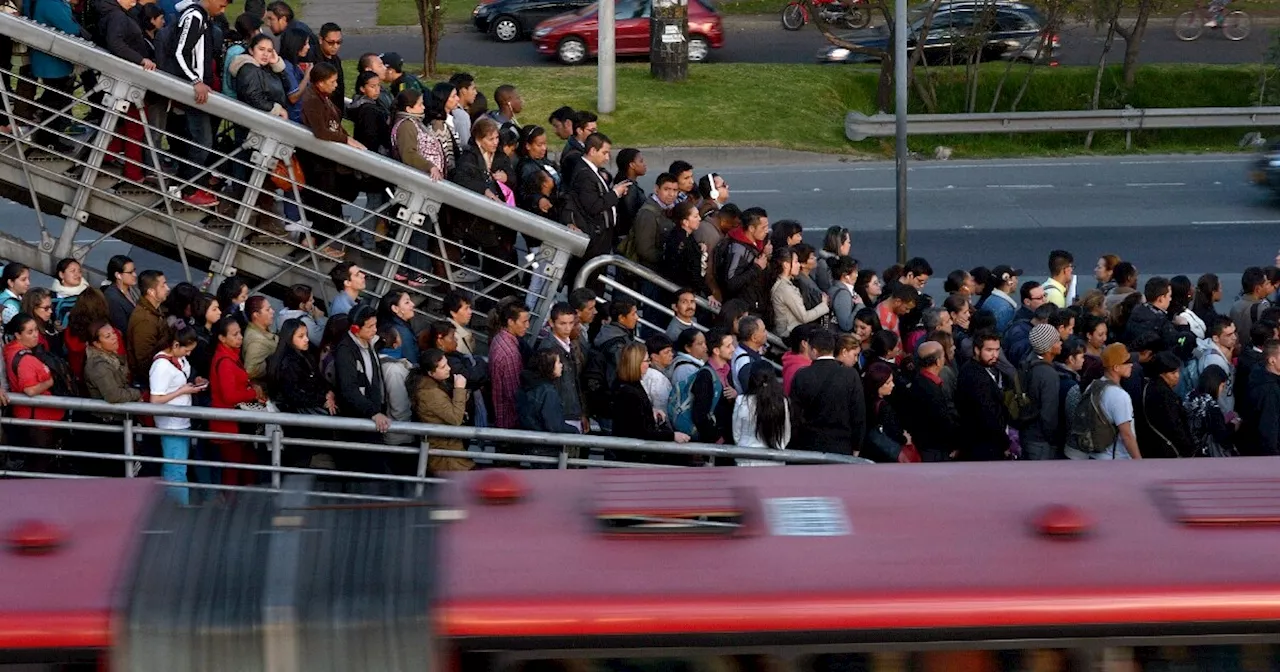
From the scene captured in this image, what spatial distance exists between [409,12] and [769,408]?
29152 mm

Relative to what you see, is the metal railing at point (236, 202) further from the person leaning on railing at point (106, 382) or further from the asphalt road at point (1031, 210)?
the asphalt road at point (1031, 210)

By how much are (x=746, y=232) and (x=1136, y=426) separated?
3447 millimetres

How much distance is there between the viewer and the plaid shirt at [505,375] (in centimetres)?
1053

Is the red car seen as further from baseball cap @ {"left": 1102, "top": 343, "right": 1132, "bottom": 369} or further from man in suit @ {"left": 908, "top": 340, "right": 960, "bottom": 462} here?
baseball cap @ {"left": 1102, "top": 343, "right": 1132, "bottom": 369}

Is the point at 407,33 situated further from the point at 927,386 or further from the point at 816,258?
the point at 927,386

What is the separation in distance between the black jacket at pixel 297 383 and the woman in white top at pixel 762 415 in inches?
90.1

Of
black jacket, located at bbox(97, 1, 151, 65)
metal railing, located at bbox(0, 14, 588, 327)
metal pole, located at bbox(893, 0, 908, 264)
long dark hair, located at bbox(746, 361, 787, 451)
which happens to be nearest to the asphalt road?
metal pole, located at bbox(893, 0, 908, 264)

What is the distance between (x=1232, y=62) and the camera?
1273 inches

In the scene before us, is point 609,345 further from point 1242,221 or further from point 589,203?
point 1242,221

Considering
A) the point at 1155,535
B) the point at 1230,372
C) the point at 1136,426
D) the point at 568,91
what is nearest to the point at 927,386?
the point at 1136,426

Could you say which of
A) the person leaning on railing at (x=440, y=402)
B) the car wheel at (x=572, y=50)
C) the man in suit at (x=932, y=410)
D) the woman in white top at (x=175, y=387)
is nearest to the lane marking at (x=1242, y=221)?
the man in suit at (x=932, y=410)

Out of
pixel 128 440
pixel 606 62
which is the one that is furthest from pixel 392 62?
pixel 606 62

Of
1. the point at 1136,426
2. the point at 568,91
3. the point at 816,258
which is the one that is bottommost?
the point at 1136,426

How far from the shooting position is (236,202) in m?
11.8
